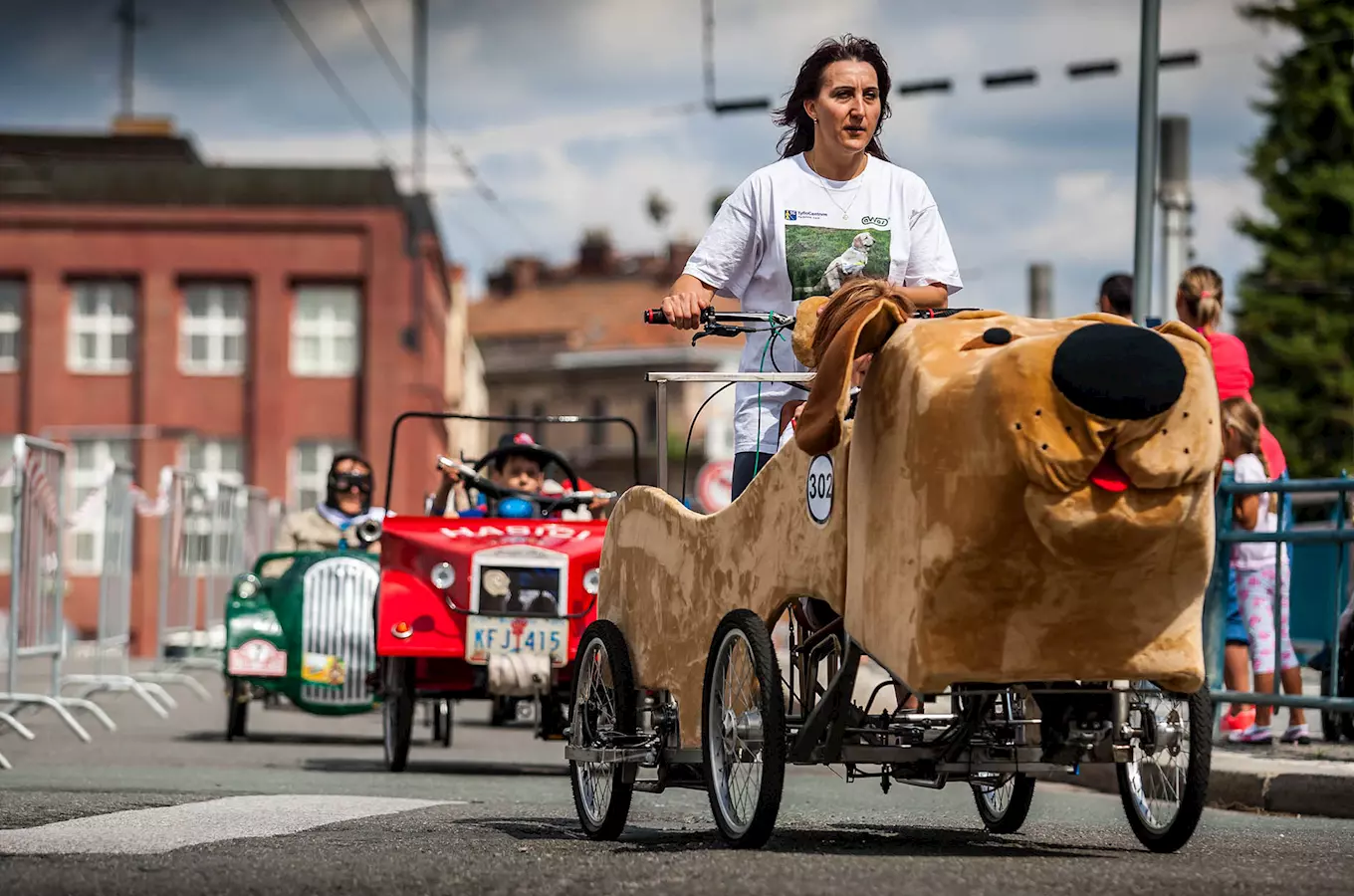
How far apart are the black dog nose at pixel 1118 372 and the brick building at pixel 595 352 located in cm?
10018

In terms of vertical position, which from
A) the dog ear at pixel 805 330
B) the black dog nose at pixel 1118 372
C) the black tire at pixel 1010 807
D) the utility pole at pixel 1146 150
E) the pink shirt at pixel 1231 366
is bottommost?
the black tire at pixel 1010 807

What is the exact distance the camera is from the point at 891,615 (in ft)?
19.1

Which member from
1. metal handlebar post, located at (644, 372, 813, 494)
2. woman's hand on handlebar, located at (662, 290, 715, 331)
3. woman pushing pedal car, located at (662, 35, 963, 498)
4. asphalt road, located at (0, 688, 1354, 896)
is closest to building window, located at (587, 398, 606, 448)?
asphalt road, located at (0, 688, 1354, 896)

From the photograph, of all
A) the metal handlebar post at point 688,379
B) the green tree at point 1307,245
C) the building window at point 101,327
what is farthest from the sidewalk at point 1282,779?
the green tree at point 1307,245

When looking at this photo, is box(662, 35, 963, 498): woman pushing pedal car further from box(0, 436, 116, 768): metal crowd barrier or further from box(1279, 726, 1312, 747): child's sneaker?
box(0, 436, 116, 768): metal crowd barrier

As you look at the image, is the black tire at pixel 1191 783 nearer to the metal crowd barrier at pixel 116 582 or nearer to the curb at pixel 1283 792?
the curb at pixel 1283 792

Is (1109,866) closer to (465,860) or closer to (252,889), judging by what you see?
(465,860)

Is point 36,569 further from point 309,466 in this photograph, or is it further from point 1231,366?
point 309,466

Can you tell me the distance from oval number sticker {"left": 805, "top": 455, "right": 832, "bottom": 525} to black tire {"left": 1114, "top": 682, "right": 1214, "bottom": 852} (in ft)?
3.53

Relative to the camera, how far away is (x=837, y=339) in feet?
19.5

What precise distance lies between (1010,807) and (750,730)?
152cm

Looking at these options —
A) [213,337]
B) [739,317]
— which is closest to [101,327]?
[213,337]

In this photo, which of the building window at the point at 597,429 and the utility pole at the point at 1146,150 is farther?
the building window at the point at 597,429

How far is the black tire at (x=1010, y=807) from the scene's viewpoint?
7410mm
